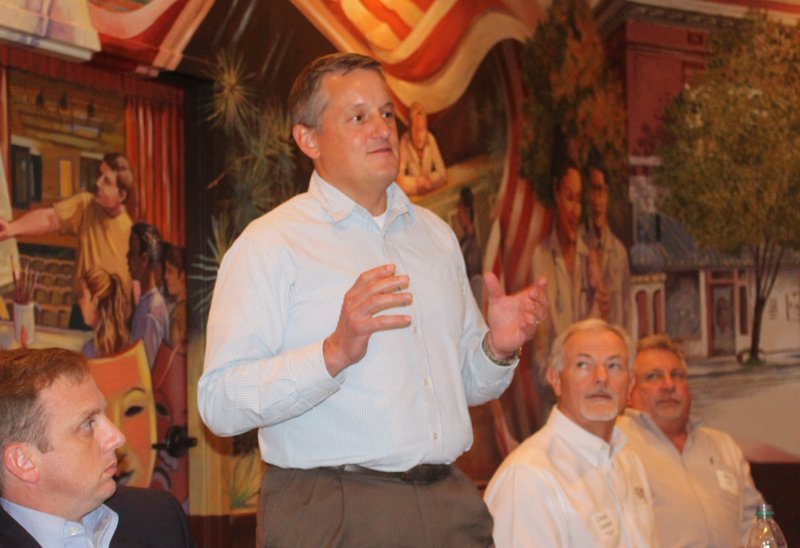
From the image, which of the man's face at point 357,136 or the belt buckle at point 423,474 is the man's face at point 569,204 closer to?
the man's face at point 357,136

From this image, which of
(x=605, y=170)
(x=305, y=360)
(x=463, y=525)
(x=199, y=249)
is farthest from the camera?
(x=605, y=170)

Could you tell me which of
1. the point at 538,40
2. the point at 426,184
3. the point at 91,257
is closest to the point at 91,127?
the point at 91,257

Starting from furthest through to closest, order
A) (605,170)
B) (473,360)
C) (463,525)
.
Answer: (605,170)
(473,360)
(463,525)

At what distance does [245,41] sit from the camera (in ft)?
15.3

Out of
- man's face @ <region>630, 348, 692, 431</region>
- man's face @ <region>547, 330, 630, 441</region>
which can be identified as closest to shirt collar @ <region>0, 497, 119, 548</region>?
man's face @ <region>547, 330, 630, 441</region>

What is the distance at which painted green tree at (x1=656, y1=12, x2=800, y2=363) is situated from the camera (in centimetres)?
736

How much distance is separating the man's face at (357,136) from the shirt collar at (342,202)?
0.02 meters

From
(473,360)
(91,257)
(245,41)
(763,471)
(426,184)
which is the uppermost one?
(245,41)

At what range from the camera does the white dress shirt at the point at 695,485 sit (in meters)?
4.42

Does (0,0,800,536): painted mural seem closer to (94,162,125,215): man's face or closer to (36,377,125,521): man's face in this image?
(94,162,125,215): man's face

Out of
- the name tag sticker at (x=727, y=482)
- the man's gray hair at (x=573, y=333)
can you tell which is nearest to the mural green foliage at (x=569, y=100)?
the name tag sticker at (x=727, y=482)

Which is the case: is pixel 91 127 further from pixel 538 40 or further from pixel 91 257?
pixel 538 40

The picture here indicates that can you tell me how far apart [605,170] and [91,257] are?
4054 millimetres

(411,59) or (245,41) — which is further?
(411,59)
